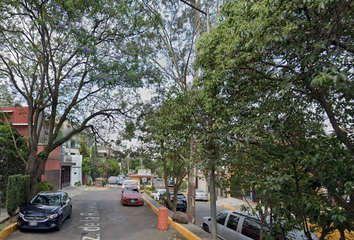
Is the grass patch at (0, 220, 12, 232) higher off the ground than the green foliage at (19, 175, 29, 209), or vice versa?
the green foliage at (19, 175, 29, 209)

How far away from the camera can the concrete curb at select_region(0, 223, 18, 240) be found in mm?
8670

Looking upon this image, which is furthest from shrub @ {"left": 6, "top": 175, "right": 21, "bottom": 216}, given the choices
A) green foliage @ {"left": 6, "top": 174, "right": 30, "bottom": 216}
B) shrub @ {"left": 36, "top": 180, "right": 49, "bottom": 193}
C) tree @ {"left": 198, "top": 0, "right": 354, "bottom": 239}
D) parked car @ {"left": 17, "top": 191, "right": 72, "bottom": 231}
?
shrub @ {"left": 36, "top": 180, "right": 49, "bottom": 193}

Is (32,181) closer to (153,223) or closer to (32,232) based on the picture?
(32,232)

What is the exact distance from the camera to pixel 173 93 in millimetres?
8109

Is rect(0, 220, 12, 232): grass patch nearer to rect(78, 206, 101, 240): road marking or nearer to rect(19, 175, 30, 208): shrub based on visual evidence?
rect(19, 175, 30, 208): shrub

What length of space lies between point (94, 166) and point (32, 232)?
41158 millimetres

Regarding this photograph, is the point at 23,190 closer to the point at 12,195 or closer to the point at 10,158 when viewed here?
the point at 12,195

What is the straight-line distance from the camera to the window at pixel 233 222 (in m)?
8.78

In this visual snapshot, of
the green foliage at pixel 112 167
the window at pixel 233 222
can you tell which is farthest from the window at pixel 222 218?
the green foliage at pixel 112 167

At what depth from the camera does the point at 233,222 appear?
8.97 m

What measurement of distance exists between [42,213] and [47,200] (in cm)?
148

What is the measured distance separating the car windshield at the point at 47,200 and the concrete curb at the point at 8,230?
1261 millimetres

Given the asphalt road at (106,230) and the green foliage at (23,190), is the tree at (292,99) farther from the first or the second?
the green foliage at (23,190)

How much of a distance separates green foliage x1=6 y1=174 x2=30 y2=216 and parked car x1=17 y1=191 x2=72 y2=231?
0.60 meters
